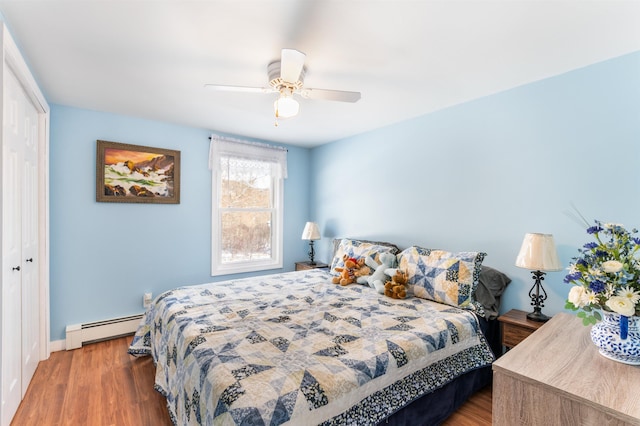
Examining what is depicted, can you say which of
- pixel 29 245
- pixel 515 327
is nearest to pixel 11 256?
pixel 29 245

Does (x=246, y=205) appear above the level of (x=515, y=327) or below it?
above

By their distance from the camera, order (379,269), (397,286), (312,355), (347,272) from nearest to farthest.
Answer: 1. (312,355)
2. (397,286)
3. (379,269)
4. (347,272)

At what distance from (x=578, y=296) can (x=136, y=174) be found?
12.3 feet

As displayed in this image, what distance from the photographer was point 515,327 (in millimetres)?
2080

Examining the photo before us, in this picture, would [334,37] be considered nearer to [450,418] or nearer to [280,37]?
[280,37]

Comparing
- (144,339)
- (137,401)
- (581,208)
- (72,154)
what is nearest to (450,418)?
(581,208)

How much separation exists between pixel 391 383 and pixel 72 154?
11.3 feet

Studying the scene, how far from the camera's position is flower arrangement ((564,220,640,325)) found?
114 cm

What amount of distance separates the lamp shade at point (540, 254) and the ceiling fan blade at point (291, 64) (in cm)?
191

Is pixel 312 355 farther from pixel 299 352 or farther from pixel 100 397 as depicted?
pixel 100 397

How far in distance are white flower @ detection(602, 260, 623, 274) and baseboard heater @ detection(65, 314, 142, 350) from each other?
3.83m

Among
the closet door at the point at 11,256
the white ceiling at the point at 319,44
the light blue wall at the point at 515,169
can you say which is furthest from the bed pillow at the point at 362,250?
the closet door at the point at 11,256

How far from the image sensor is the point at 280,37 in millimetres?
1719

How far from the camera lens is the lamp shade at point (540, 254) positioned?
1968 mm
